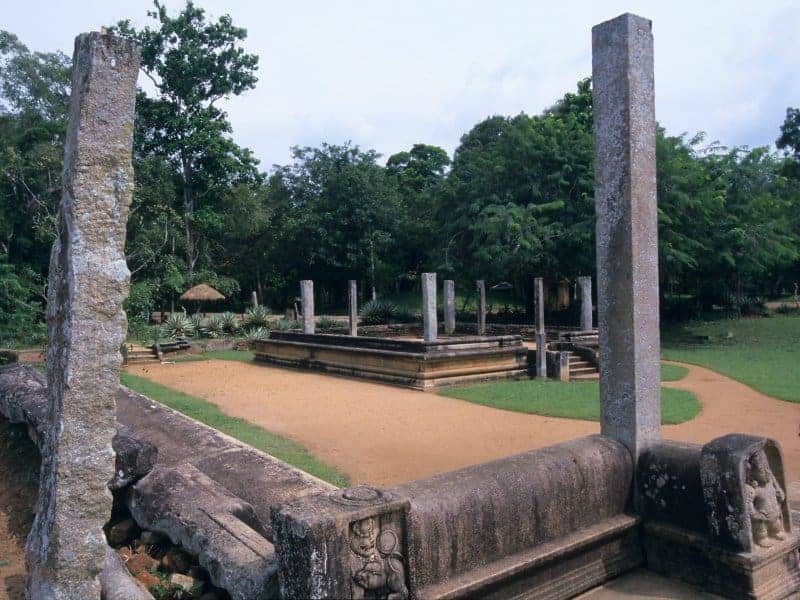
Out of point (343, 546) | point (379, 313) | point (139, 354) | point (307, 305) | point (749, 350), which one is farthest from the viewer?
point (379, 313)

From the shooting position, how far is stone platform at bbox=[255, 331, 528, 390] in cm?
1202

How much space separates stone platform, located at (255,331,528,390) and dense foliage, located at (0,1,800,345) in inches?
183

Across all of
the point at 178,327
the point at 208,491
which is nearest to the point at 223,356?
the point at 178,327

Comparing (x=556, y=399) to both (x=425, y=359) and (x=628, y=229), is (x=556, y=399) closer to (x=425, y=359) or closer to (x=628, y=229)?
(x=425, y=359)

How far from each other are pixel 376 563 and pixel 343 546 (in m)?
0.16

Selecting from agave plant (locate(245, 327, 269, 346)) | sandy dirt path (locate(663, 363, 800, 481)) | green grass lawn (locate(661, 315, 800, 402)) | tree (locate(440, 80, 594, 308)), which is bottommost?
sandy dirt path (locate(663, 363, 800, 481))

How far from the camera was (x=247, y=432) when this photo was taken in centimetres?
760

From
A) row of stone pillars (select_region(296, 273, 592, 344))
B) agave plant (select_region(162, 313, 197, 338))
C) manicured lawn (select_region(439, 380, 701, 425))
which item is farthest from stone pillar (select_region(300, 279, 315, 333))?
manicured lawn (select_region(439, 380, 701, 425))

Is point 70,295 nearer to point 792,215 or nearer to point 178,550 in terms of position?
point 178,550

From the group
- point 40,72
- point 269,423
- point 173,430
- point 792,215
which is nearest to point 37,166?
point 40,72

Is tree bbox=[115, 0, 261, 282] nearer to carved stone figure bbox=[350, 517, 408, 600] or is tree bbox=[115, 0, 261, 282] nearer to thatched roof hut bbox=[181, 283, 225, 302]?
thatched roof hut bbox=[181, 283, 225, 302]

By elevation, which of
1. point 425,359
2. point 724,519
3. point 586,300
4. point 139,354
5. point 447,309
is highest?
point 586,300

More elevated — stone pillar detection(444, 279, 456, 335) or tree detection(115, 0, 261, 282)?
tree detection(115, 0, 261, 282)

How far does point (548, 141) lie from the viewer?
21.6m
